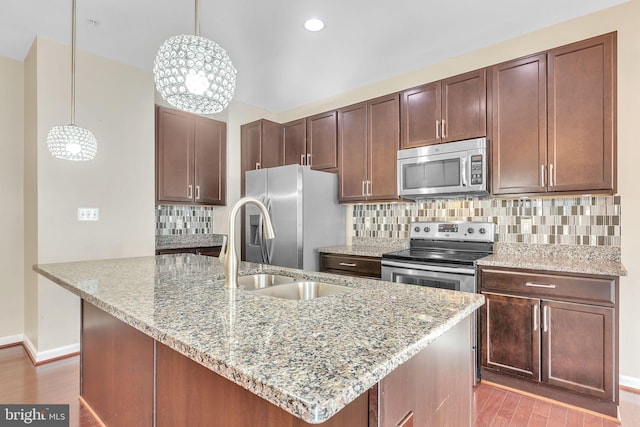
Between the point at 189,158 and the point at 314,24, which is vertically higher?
the point at 314,24

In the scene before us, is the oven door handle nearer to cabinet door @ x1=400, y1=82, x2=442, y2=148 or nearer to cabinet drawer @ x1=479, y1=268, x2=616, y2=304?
cabinet drawer @ x1=479, y1=268, x2=616, y2=304

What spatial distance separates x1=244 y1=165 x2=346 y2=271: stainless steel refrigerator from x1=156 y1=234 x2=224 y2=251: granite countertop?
539mm

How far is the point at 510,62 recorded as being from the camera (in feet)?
8.41

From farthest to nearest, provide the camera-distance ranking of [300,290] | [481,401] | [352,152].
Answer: [352,152], [481,401], [300,290]

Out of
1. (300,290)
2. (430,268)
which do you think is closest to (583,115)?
(430,268)

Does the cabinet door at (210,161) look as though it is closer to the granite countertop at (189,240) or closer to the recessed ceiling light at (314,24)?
the granite countertop at (189,240)

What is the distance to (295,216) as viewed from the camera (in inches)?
128

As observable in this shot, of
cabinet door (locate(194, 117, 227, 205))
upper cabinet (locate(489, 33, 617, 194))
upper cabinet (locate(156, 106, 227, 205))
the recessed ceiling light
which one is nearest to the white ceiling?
the recessed ceiling light

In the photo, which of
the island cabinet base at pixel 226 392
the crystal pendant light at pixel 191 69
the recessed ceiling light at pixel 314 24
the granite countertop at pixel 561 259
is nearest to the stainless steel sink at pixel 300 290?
the island cabinet base at pixel 226 392

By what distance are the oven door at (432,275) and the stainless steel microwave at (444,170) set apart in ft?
2.15

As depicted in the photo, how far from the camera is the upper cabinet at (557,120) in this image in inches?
86.6

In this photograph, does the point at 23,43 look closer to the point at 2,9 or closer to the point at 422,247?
the point at 2,9

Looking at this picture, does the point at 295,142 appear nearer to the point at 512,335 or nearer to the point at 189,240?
the point at 189,240

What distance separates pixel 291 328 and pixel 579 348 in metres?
2.08
